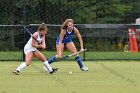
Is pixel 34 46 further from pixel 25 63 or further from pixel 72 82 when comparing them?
pixel 72 82

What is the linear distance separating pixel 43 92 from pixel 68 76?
3852 mm

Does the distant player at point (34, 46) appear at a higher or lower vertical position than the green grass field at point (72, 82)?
higher

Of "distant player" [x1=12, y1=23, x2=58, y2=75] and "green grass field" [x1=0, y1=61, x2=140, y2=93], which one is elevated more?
"distant player" [x1=12, y1=23, x2=58, y2=75]

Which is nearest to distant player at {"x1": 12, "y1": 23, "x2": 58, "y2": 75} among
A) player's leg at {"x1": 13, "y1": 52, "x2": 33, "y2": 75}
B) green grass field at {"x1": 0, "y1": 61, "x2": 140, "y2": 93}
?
player's leg at {"x1": 13, "y1": 52, "x2": 33, "y2": 75}

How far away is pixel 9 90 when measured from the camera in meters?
11.4

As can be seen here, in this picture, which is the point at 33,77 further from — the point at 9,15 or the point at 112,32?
the point at 9,15

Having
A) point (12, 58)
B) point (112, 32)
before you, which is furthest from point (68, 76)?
point (112, 32)

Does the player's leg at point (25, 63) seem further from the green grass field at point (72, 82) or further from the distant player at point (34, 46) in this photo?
the green grass field at point (72, 82)

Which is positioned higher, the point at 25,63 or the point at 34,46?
the point at 34,46

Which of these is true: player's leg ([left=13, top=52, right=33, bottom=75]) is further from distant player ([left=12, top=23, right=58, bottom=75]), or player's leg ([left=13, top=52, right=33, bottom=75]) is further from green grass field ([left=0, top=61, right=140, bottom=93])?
green grass field ([left=0, top=61, right=140, bottom=93])

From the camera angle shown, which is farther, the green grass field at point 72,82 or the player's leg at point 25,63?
the player's leg at point 25,63

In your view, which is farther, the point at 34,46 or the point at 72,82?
the point at 34,46

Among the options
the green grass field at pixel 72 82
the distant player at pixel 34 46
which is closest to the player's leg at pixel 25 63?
the distant player at pixel 34 46

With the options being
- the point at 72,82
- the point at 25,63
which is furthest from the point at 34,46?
the point at 72,82
